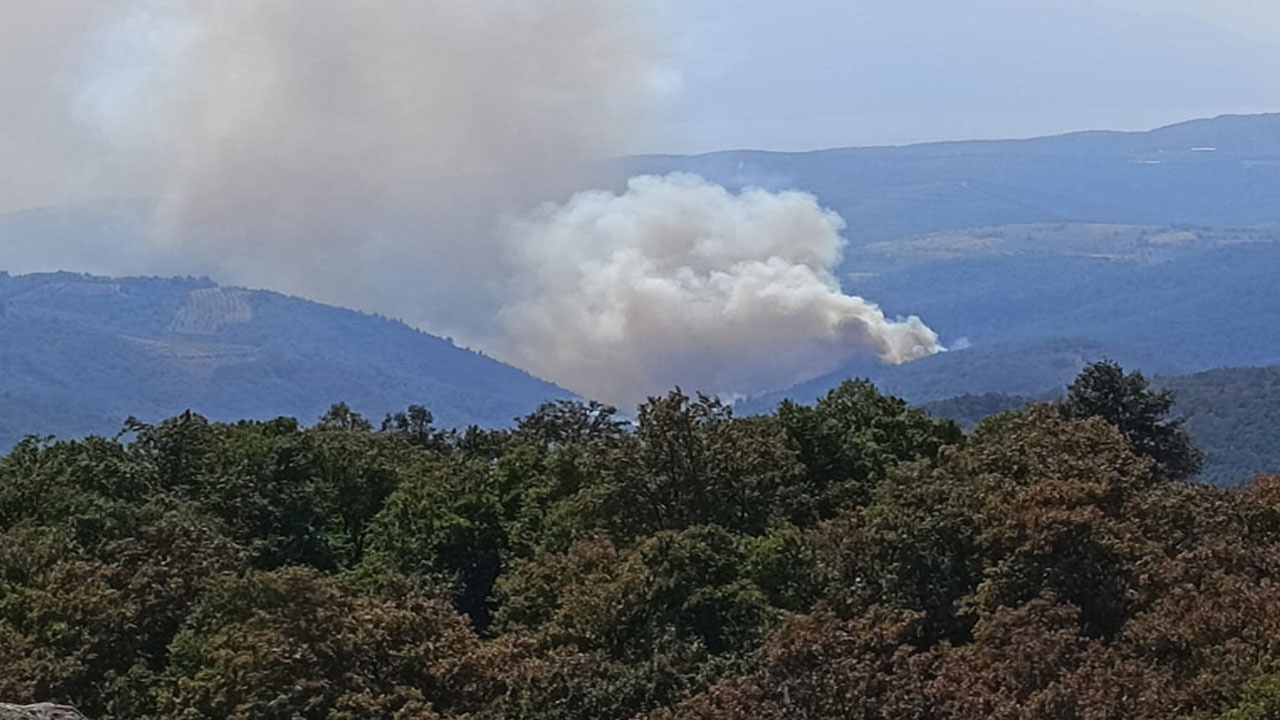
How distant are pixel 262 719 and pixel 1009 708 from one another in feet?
40.6

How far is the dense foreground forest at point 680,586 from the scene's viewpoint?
1278 inches

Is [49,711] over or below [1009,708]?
over

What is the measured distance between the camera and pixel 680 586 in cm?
3966

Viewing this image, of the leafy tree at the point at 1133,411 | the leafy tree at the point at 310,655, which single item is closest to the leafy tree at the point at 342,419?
the leafy tree at the point at 1133,411

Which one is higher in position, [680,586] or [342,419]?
[342,419]

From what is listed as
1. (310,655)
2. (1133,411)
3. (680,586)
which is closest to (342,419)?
(1133,411)

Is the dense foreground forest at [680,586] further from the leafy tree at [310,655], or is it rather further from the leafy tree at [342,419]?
the leafy tree at [342,419]

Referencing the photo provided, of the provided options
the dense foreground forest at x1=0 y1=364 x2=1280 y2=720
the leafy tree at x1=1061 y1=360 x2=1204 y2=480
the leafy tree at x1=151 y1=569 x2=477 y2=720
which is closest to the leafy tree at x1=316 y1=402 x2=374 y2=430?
the dense foreground forest at x1=0 y1=364 x2=1280 y2=720

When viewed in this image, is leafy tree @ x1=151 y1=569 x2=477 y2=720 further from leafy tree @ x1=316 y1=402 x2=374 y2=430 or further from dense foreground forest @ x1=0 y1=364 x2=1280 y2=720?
leafy tree @ x1=316 y1=402 x2=374 y2=430

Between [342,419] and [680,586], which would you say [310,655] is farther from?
[342,419]

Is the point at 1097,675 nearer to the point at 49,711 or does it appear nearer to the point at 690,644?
the point at 690,644

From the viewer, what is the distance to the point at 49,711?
23.7 metres

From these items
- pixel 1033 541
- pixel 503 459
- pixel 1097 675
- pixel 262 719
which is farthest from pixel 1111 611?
pixel 503 459

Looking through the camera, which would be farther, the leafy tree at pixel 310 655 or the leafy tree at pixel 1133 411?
the leafy tree at pixel 1133 411
